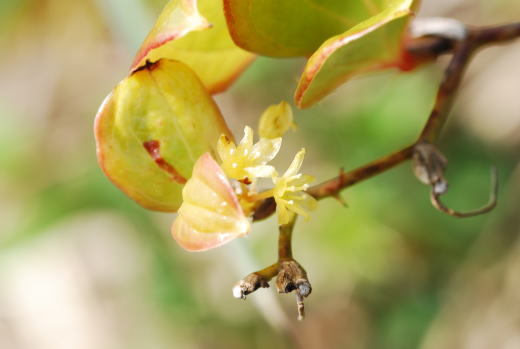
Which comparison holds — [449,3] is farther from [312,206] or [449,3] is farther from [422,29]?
[312,206]

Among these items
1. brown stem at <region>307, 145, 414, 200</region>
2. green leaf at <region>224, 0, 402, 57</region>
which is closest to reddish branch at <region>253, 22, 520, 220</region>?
brown stem at <region>307, 145, 414, 200</region>

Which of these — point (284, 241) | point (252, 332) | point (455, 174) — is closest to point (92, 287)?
point (252, 332)

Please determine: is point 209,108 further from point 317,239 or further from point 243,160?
point 317,239

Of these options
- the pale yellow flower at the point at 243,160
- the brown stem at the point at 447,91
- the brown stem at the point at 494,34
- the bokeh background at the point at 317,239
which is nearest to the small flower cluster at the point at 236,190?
the pale yellow flower at the point at 243,160

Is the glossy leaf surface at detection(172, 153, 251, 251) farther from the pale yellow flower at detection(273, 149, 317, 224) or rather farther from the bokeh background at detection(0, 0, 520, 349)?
the bokeh background at detection(0, 0, 520, 349)

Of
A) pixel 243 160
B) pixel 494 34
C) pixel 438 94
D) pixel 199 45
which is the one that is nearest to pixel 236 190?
pixel 243 160
